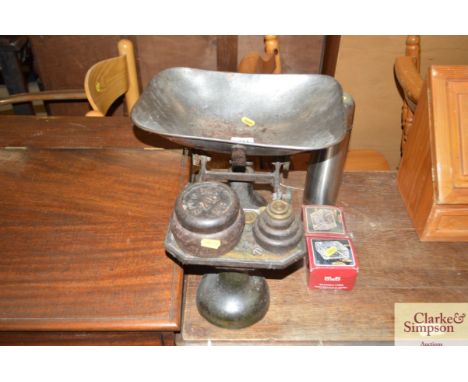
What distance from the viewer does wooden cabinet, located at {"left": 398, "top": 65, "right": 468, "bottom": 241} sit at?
3.46 ft

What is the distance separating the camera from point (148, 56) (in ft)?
6.90

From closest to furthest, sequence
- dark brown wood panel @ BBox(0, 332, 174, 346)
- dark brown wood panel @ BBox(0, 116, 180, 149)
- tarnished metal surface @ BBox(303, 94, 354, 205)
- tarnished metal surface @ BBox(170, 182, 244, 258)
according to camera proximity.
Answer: tarnished metal surface @ BBox(170, 182, 244, 258)
dark brown wood panel @ BBox(0, 332, 174, 346)
tarnished metal surface @ BBox(303, 94, 354, 205)
dark brown wood panel @ BBox(0, 116, 180, 149)

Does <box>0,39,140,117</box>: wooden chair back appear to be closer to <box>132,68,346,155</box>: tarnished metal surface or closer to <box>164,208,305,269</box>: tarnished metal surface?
<box>132,68,346,155</box>: tarnished metal surface

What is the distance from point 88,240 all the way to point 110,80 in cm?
78

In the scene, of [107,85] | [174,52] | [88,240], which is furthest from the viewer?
[174,52]

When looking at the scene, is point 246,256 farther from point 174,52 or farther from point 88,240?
point 174,52

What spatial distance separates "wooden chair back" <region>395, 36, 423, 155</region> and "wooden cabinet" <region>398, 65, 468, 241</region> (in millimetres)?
199

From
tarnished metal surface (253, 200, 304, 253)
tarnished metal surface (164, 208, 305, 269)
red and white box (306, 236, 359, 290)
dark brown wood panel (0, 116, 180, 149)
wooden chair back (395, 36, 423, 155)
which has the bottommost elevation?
red and white box (306, 236, 359, 290)

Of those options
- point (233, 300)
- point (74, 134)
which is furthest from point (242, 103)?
point (74, 134)

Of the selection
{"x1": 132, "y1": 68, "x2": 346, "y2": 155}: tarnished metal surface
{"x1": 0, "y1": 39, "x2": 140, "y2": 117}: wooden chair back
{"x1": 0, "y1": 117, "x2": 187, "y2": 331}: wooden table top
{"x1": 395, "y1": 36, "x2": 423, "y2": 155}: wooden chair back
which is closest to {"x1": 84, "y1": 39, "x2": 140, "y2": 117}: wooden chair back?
{"x1": 0, "y1": 39, "x2": 140, "y2": 117}: wooden chair back

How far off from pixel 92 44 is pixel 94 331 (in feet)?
5.45

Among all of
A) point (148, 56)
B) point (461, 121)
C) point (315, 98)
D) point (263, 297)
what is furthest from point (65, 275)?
point (148, 56)

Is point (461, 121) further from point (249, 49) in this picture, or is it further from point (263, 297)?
point (249, 49)

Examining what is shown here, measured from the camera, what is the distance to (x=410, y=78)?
143 cm
